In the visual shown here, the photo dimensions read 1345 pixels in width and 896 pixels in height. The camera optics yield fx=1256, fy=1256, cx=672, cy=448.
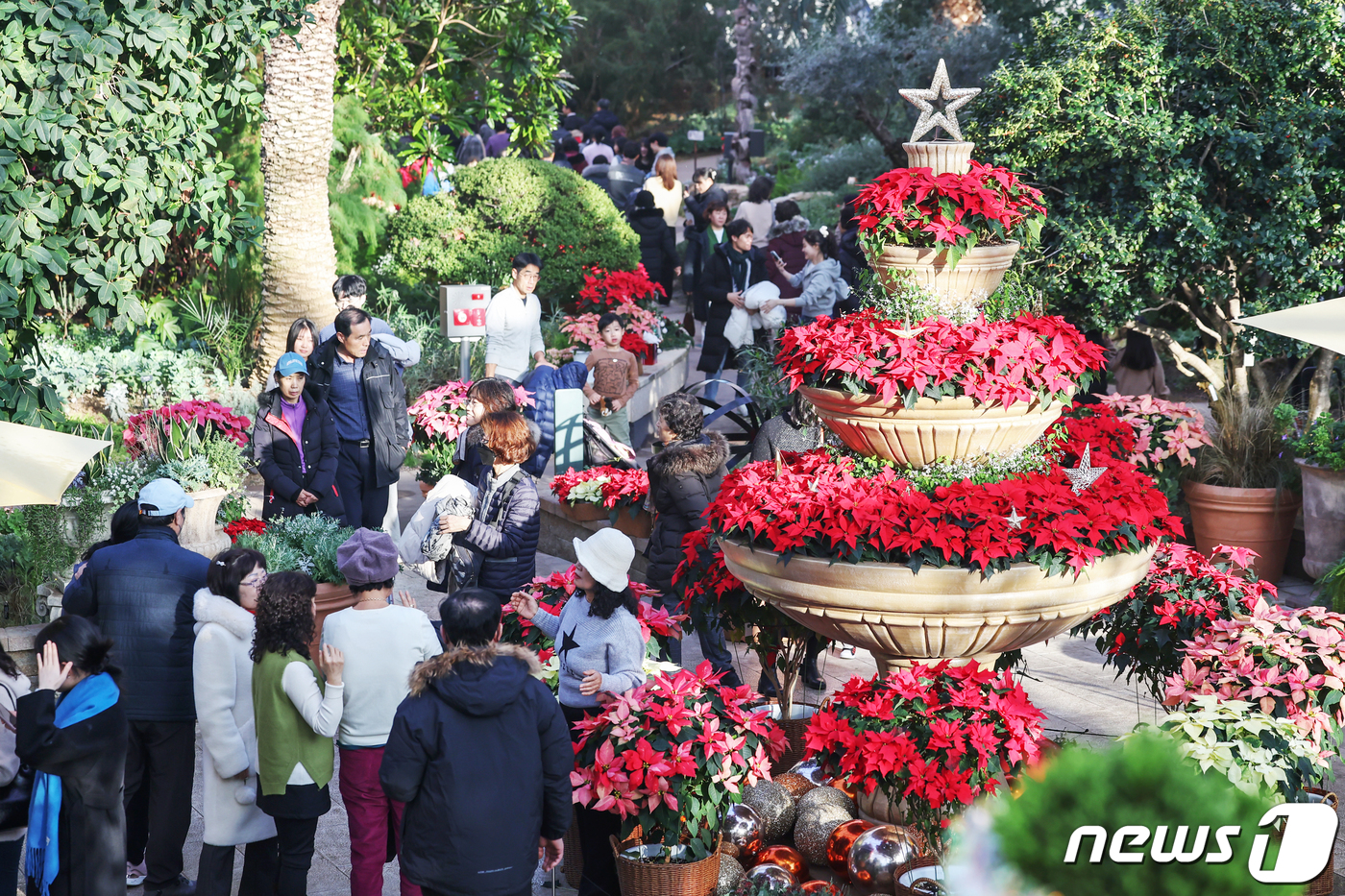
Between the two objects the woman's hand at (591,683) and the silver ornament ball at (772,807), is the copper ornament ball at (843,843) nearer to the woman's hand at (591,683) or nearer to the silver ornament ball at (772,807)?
the silver ornament ball at (772,807)

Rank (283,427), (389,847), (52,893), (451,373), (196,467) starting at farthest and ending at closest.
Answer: (451,373)
(196,467)
(283,427)
(389,847)
(52,893)

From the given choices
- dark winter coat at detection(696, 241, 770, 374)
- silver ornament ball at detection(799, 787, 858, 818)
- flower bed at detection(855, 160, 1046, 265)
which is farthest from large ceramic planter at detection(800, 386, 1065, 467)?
dark winter coat at detection(696, 241, 770, 374)

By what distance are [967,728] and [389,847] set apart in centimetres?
205

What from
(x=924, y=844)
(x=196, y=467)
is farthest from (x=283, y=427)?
(x=924, y=844)

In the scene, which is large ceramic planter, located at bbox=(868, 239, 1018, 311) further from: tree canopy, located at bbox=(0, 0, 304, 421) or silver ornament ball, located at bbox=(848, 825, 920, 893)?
tree canopy, located at bbox=(0, 0, 304, 421)

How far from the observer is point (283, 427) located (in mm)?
6707

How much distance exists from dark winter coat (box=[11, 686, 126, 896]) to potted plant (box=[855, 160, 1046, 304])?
306 cm

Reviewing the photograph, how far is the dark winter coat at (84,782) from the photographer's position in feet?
12.4

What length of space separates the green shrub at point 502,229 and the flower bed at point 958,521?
352 inches

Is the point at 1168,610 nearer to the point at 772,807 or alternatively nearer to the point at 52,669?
the point at 772,807

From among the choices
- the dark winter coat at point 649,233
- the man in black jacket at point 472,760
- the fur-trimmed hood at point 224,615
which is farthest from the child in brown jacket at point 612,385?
the dark winter coat at point 649,233

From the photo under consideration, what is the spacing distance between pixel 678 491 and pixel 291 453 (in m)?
2.30

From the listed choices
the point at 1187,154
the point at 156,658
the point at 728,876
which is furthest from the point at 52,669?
the point at 1187,154

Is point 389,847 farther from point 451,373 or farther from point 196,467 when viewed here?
point 451,373
